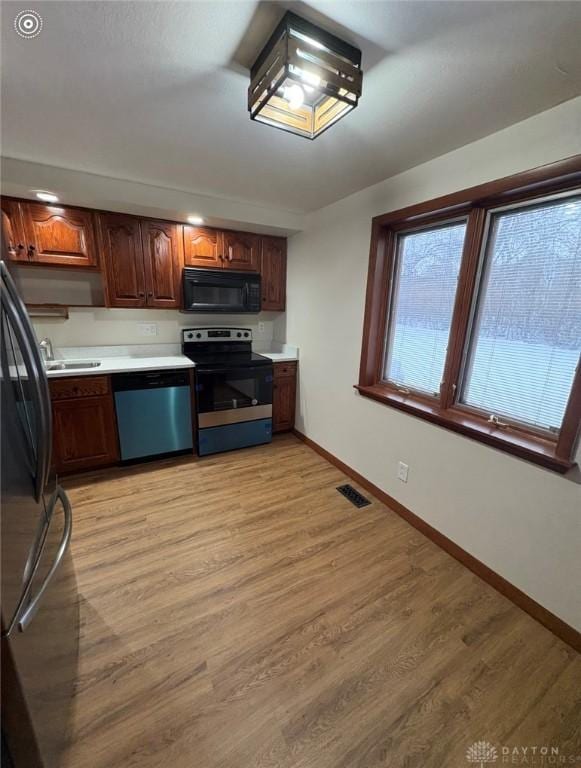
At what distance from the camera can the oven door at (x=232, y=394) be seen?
9.23 feet

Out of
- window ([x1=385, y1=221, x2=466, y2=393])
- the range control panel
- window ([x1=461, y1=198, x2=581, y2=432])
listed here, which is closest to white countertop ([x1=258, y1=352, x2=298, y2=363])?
the range control panel

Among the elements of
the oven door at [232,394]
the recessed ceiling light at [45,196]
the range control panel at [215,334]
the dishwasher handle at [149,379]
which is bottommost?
the oven door at [232,394]

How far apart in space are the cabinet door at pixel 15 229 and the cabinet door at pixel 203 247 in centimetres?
116

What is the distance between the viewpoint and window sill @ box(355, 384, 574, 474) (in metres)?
1.45

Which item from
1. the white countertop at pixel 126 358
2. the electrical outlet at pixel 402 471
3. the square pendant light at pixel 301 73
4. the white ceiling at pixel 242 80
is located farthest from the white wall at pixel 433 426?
the square pendant light at pixel 301 73

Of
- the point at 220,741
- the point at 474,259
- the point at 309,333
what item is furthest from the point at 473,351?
the point at 220,741

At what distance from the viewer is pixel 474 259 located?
1.72 meters

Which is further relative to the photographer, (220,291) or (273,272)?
(273,272)

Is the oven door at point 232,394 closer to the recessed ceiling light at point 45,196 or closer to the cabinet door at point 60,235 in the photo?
the cabinet door at point 60,235

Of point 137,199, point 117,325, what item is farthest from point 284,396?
point 137,199

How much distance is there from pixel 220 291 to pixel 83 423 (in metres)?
1.66

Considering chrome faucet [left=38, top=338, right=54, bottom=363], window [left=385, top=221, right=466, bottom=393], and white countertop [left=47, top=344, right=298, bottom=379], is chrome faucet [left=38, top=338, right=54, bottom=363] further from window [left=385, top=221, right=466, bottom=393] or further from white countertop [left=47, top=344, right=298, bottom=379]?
window [left=385, top=221, right=466, bottom=393]

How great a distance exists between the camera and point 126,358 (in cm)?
295

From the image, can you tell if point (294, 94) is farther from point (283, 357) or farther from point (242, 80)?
point (283, 357)
